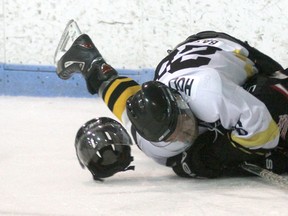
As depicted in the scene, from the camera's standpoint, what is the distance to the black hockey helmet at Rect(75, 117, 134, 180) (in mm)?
1408

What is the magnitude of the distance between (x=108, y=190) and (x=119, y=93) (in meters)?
0.29

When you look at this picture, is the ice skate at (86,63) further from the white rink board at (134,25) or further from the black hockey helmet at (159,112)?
the white rink board at (134,25)

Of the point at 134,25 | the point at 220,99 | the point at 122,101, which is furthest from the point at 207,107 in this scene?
the point at 134,25

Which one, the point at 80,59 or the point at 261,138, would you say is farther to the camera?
the point at 80,59

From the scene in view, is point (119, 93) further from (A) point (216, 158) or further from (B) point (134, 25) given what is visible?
(B) point (134, 25)

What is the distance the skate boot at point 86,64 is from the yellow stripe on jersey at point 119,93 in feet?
0.20

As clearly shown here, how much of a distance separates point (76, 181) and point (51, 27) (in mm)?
1437

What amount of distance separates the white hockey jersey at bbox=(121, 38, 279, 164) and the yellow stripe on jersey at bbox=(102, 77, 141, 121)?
0.11 metres

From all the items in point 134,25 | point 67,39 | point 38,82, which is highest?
point 67,39

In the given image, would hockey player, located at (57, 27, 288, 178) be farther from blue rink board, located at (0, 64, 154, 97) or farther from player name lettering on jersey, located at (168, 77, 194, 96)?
blue rink board, located at (0, 64, 154, 97)

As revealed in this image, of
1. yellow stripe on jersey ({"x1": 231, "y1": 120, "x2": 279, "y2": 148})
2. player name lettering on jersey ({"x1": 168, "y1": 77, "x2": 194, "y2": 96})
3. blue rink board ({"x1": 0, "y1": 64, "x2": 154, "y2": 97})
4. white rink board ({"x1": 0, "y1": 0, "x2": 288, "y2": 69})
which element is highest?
player name lettering on jersey ({"x1": 168, "y1": 77, "x2": 194, "y2": 96})

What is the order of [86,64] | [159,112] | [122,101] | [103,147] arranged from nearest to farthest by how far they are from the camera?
1. [159,112]
2. [103,147]
3. [122,101]
4. [86,64]

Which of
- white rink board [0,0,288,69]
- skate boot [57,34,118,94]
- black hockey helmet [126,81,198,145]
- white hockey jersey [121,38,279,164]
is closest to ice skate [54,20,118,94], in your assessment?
skate boot [57,34,118,94]

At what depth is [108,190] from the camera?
1.37 m
